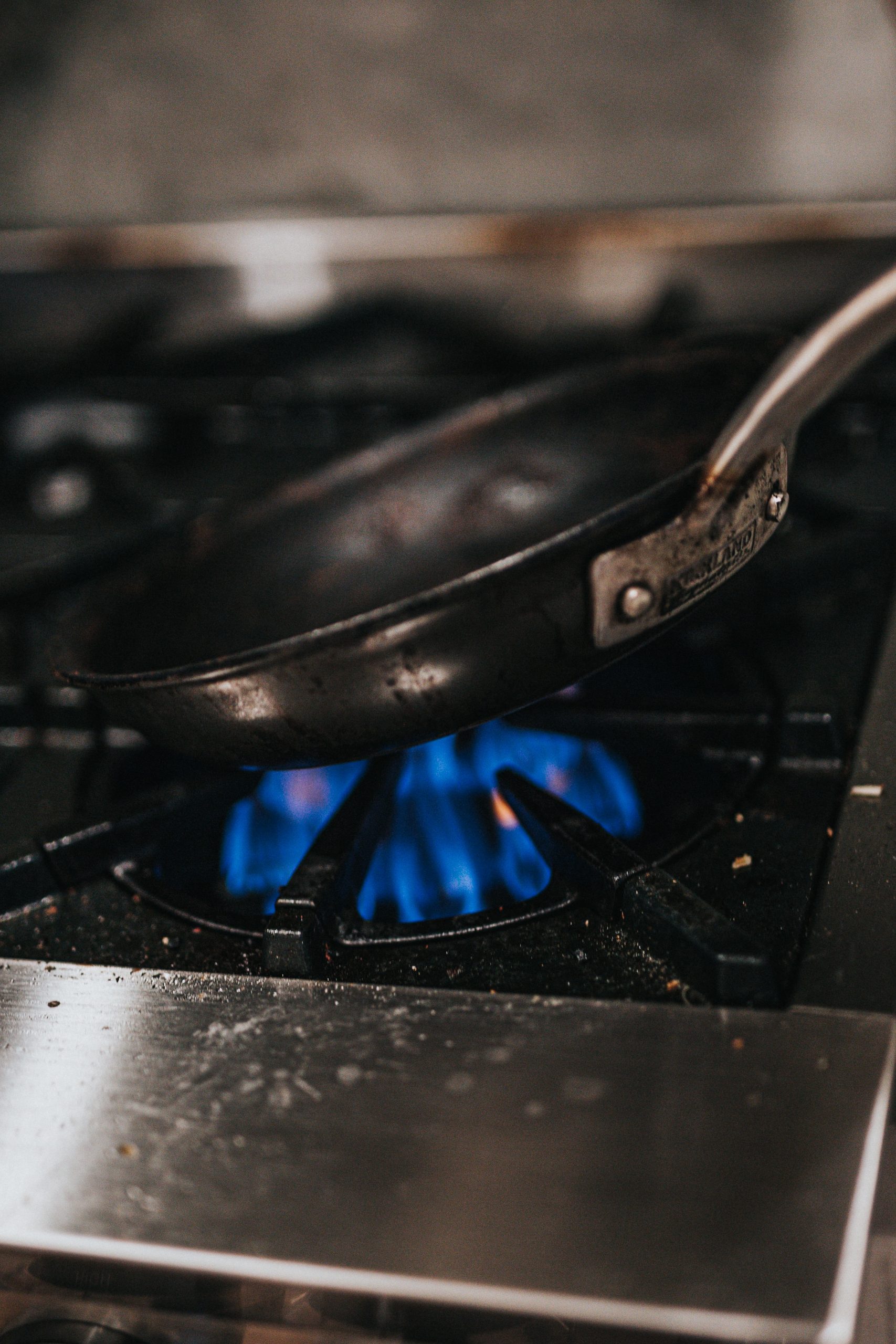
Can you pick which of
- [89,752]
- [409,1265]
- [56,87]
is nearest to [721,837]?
[409,1265]

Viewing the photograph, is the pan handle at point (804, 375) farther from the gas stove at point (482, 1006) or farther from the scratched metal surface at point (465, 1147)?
the scratched metal surface at point (465, 1147)

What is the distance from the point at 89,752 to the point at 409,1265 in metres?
0.38

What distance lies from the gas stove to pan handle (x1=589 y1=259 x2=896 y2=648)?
0.05 meters

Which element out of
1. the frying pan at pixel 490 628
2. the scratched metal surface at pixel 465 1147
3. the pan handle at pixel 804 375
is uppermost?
the pan handle at pixel 804 375

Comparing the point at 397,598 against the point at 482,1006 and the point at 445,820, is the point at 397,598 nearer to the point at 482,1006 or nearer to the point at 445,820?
the point at 445,820

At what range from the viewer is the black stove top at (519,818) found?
36 centimetres

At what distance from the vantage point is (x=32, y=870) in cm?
42

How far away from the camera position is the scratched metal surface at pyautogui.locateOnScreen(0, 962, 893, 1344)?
0.24 m

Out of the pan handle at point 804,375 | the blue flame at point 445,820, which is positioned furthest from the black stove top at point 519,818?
the pan handle at point 804,375

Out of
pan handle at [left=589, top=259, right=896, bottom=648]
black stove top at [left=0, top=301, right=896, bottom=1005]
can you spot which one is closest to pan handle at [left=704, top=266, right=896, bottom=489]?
pan handle at [left=589, top=259, right=896, bottom=648]

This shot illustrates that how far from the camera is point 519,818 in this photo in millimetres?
419

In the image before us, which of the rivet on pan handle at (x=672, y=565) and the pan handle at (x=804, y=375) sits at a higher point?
the pan handle at (x=804, y=375)

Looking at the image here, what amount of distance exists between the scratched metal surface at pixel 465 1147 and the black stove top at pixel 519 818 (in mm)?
27

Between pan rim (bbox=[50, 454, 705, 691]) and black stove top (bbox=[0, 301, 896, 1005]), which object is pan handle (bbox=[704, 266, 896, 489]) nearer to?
pan rim (bbox=[50, 454, 705, 691])
